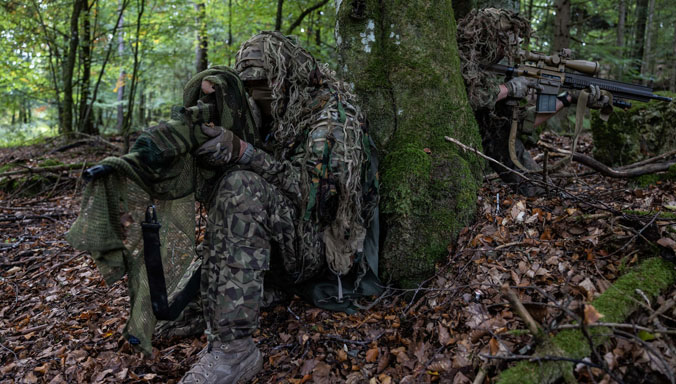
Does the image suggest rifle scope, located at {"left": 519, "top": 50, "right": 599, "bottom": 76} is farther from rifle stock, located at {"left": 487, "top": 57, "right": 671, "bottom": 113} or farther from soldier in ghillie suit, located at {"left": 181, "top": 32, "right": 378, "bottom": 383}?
soldier in ghillie suit, located at {"left": 181, "top": 32, "right": 378, "bottom": 383}

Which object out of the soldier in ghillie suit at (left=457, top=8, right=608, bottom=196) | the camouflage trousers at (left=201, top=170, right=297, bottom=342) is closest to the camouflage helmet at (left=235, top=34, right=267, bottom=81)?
the camouflage trousers at (left=201, top=170, right=297, bottom=342)

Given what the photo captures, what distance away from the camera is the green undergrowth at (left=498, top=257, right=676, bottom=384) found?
5.79 feet

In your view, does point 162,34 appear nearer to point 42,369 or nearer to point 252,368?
point 42,369

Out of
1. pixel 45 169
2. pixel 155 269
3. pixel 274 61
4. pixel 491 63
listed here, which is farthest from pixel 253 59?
pixel 45 169

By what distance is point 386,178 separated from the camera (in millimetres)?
3299

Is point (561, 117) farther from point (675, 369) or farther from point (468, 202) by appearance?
point (675, 369)

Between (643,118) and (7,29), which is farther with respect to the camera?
(7,29)

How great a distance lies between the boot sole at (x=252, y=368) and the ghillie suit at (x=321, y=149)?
755mm

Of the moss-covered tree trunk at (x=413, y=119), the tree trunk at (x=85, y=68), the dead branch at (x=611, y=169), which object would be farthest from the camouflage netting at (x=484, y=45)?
the tree trunk at (x=85, y=68)

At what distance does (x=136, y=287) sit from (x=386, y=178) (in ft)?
6.54

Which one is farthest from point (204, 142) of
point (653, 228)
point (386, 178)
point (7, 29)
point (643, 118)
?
point (7, 29)

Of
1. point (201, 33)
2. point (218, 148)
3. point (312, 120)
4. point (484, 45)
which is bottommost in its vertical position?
point (218, 148)

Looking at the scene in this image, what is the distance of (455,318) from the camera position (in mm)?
2572

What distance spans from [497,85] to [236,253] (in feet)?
9.87
